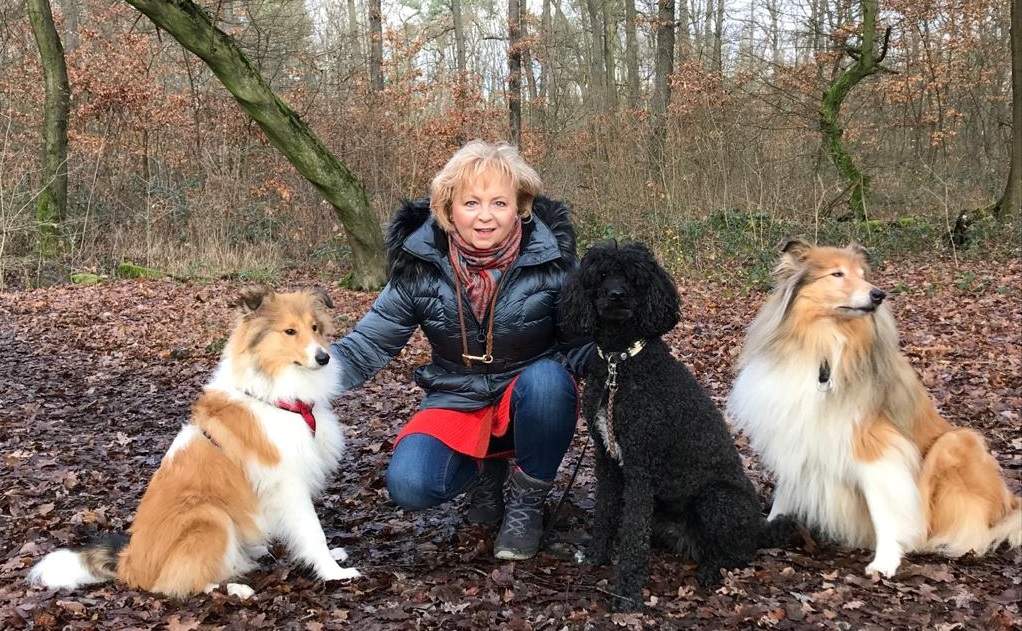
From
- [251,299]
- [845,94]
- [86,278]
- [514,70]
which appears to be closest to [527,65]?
[514,70]

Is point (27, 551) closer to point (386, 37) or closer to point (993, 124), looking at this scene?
point (386, 37)

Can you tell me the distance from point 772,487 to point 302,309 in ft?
9.28

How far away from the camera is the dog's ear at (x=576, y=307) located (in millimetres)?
3139

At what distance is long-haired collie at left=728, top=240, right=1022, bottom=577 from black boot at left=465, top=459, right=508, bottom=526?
1402mm

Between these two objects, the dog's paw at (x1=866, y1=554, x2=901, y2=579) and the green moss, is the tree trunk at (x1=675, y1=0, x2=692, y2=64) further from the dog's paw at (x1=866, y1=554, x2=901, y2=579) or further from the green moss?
the dog's paw at (x1=866, y1=554, x2=901, y2=579)

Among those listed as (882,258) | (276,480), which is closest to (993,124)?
(882,258)

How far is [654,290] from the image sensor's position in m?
3.11

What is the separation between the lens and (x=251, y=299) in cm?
349

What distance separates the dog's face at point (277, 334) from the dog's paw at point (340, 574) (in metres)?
0.94

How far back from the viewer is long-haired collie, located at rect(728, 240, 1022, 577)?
10.7 ft

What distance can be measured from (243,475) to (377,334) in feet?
3.12

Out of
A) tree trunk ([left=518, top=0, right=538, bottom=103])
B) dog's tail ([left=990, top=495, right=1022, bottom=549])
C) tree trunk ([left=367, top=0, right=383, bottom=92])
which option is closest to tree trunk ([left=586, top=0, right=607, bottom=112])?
tree trunk ([left=518, top=0, right=538, bottom=103])

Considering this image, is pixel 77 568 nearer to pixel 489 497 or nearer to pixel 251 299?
pixel 251 299

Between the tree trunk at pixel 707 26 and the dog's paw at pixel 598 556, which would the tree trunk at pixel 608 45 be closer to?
the tree trunk at pixel 707 26
